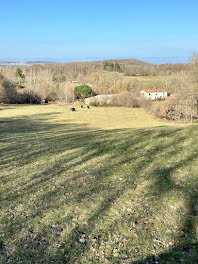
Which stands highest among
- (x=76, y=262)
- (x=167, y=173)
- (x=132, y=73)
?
(x=132, y=73)

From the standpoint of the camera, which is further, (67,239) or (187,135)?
(187,135)

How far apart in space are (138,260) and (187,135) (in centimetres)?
795

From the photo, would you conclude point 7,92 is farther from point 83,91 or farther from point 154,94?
point 154,94

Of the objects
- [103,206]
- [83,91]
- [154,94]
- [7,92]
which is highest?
[83,91]

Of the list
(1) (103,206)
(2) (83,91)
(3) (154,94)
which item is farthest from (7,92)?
(1) (103,206)

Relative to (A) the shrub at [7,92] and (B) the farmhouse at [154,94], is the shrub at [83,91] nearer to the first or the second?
(B) the farmhouse at [154,94]

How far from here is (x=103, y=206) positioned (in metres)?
5.21

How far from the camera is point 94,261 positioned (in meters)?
3.64

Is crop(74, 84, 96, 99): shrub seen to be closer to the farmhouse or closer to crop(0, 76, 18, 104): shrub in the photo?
the farmhouse

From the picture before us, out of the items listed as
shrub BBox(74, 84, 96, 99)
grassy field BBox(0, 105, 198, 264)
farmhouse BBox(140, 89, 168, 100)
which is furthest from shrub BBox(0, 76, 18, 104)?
grassy field BBox(0, 105, 198, 264)

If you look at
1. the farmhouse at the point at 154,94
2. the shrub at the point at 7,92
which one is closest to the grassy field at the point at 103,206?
the shrub at the point at 7,92

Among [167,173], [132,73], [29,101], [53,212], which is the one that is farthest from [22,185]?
[132,73]

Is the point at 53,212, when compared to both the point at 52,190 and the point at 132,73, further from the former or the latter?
the point at 132,73

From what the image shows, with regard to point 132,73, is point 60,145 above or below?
below
